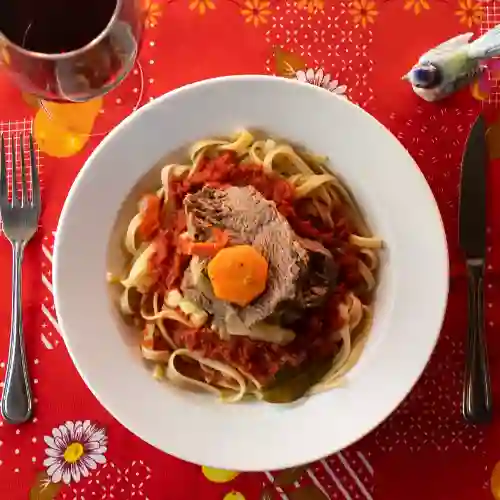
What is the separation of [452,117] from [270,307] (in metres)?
→ 0.84

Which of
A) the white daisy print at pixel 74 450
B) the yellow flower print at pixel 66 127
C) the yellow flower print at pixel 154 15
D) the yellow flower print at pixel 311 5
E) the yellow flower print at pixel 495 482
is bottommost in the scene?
the white daisy print at pixel 74 450

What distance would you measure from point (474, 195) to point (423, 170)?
6.6 inches

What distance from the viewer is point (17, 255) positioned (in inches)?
88.3

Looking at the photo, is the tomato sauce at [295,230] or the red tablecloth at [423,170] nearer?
the tomato sauce at [295,230]

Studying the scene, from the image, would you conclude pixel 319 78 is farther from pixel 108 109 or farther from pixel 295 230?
pixel 108 109

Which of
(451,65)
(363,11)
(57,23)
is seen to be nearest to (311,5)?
(363,11)

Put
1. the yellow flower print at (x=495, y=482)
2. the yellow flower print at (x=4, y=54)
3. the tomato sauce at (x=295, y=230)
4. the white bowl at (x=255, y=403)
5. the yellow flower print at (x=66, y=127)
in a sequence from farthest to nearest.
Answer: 1. the yellow flower print at (x=66, y=127)
2. the yellow flower print at (x=495, y=482)
3. the tomato sauce at (x=295, y=230)
4. the white bowl at (x=255, y=403)
5. the yellow flower print at (x=4, y=54)

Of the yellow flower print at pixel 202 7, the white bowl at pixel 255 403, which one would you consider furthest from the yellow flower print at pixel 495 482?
the yellow flower print at pixel 202 7

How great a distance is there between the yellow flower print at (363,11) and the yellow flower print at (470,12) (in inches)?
10.2

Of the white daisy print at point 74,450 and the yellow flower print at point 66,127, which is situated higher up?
the yellow flower print at point 66,127

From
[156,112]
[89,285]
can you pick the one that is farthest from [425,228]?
[89,285]

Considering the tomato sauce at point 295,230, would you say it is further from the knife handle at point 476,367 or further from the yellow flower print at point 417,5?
the yellow flower print at point 417,5

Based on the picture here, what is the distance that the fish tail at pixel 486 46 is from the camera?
2.17 meters

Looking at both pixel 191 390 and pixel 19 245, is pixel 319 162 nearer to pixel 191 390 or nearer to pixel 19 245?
pixel 191 390
